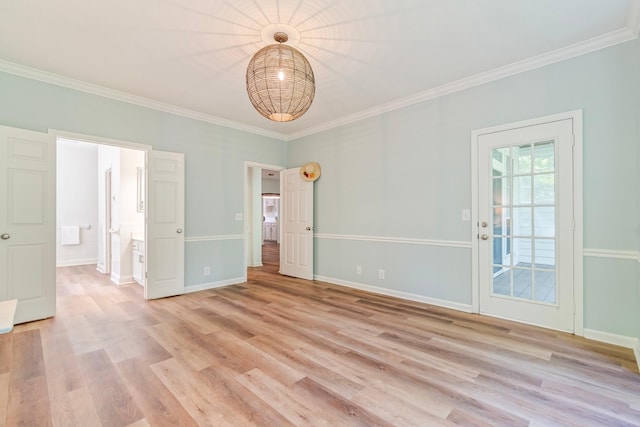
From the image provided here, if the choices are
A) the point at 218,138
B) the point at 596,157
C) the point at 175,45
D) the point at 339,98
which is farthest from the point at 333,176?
the point at 596,157

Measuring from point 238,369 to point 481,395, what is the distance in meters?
1.68

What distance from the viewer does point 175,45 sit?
2.73 metres

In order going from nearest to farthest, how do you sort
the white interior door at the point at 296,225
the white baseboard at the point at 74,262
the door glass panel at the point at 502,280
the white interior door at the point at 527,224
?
the white interior door at the point at 527,224, the door glass panel at the point at 502,280, the white interior door at the point at 296,225, the white baseboard at the point at 74,262

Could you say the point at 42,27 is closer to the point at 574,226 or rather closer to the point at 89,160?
the point at 574,226

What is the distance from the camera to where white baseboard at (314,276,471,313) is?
3529 millimetres

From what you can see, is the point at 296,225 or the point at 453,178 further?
the point at 296,225

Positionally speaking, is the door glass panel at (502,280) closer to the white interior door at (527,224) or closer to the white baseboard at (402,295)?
the white interior door at (527,224)

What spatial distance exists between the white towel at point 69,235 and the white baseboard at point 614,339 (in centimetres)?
922

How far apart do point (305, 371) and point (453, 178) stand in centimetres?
275

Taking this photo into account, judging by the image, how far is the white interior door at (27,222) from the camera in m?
3.01

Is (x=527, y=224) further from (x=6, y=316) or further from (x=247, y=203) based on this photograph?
(x=247, y=203)

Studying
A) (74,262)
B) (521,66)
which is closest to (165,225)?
(74,262)

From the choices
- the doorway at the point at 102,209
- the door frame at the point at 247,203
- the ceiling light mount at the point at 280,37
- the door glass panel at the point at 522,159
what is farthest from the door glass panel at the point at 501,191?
the doorway at the point at 102,209

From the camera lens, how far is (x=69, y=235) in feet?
22.4
